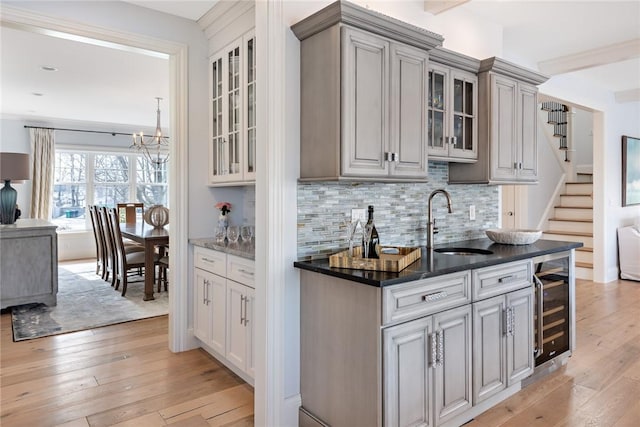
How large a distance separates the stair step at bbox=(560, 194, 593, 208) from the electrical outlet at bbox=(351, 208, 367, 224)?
18.6 feet

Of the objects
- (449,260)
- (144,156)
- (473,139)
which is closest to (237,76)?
(473,139)

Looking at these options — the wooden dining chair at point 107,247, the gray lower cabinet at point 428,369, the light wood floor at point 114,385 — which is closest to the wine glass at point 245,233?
the light wood floor at point 114,385

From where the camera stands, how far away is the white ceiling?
128 inches

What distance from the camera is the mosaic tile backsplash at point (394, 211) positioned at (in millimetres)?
2291

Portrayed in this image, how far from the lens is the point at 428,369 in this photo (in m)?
1.96

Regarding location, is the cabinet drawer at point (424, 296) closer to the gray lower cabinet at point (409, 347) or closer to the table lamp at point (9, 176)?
the gray lower cabinet at point (409, 347)

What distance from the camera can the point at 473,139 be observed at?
2.91 meters

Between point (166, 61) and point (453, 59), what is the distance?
3156mm

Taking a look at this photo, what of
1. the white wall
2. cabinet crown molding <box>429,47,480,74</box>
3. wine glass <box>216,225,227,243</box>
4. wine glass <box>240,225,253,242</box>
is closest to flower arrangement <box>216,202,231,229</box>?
wine glass <box>216,225,227,243</box>

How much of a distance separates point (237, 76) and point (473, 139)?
1.74 meters

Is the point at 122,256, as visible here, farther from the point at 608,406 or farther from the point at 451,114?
the point at 608,406

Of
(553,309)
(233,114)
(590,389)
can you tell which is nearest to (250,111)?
(233,114)

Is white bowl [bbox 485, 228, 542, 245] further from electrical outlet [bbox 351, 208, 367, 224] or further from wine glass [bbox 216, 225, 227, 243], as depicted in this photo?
wine glass [bbox 216, 225, 227, 243]

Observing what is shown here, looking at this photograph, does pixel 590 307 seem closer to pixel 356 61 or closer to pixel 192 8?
pixel 356 61
